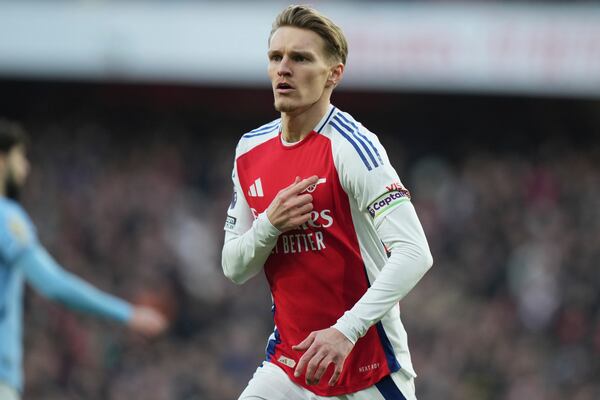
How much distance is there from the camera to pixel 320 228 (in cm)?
439

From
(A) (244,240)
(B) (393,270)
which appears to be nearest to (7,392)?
(A) (244,240)

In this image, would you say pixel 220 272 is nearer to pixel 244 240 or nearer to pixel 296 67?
pixel 244 240

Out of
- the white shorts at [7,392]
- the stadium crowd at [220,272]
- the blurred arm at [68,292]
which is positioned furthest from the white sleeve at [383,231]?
the stadium crowd at [220,272]

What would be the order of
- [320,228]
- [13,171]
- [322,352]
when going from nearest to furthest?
[322,352] < [320,228] < [13,171]

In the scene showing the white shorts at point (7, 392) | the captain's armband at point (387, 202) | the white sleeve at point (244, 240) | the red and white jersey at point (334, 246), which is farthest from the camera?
the white shorts at point (7, 392)

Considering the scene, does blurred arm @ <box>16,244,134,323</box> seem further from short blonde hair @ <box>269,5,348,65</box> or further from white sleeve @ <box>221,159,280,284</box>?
short blonde hair @ <box>269,5,348,65</box>

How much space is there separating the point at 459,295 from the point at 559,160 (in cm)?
425

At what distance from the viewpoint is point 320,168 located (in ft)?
14.4

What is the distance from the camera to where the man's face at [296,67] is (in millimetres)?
4438

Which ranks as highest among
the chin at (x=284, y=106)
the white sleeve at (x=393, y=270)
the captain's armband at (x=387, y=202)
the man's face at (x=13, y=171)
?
the chin at (x=284, y=106)

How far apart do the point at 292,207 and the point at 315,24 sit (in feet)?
2.49

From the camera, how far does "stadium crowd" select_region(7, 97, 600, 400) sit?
45.3ft

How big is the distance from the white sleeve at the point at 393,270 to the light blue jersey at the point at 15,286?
1.98 meters

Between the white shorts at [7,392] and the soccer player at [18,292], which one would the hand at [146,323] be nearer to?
the soccer player at [18,292]
